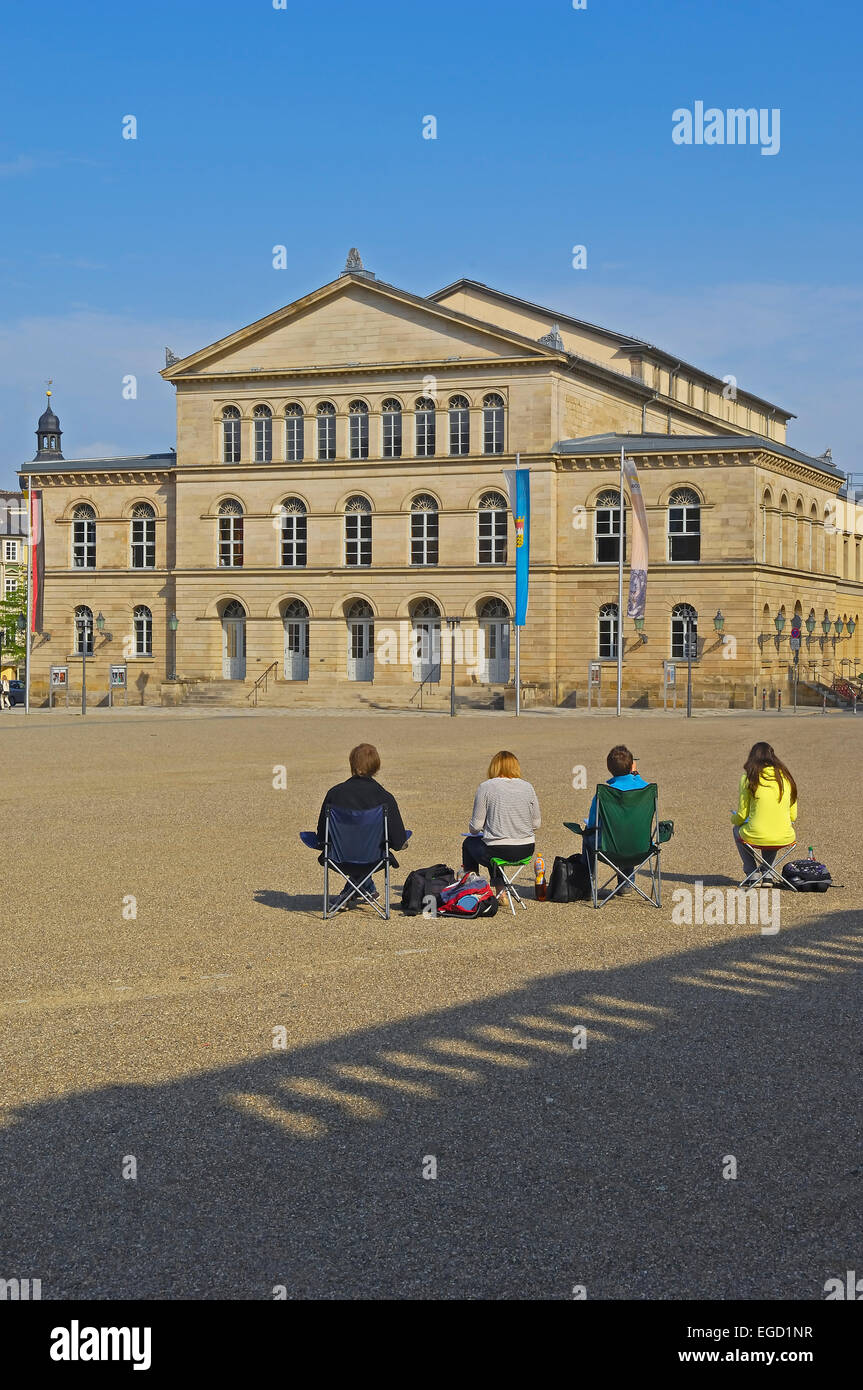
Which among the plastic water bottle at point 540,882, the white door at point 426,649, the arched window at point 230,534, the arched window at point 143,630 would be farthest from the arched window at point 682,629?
the plastic water bottle at point 540,882

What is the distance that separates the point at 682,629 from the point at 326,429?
1726 cm

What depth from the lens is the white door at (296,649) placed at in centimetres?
6712

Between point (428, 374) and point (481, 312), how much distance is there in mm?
16834

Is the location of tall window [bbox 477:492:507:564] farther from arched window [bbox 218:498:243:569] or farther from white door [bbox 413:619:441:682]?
arched window [bbox 218:498:243:569]

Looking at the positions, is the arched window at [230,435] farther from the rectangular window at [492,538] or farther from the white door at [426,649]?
the rectangular window at [492,538]

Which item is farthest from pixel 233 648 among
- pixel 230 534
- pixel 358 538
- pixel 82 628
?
pixel 82 628

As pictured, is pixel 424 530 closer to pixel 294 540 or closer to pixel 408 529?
pixel 408 529

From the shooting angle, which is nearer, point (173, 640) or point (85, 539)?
point (173, 640)

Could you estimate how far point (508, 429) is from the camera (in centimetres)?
6297

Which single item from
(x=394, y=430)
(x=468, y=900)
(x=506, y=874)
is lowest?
(x=468, y=900)

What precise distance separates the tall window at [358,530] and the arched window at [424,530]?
199 cm

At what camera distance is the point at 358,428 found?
65500 mm

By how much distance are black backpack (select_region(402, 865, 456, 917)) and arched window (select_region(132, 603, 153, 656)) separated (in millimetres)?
58694
